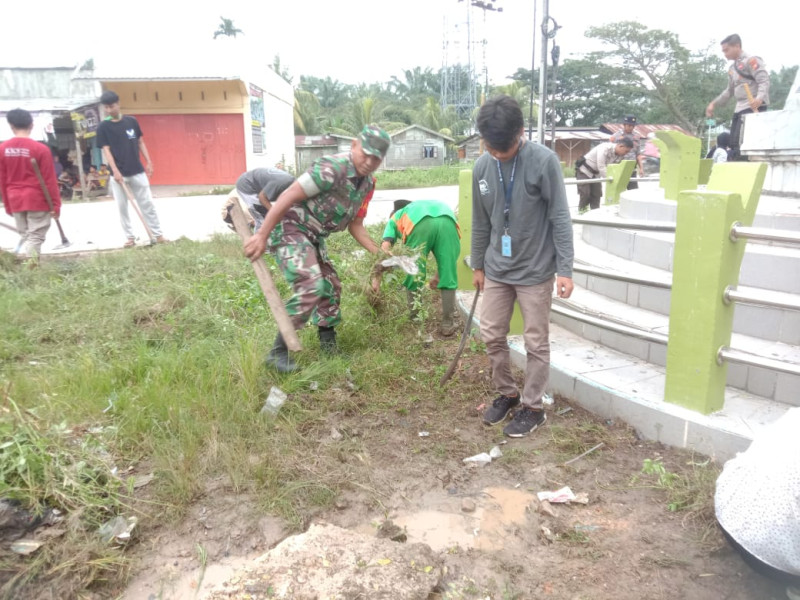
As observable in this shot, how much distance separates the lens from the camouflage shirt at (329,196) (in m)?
3.49

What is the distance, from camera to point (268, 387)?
352cm

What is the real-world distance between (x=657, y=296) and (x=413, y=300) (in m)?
1.84

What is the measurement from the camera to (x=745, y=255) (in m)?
3.64

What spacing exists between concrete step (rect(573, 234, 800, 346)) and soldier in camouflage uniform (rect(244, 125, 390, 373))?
→ 1.46 m

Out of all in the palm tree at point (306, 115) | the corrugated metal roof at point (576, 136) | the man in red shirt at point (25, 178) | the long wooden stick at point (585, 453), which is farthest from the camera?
the corrugated metal roof at point (576, 136)

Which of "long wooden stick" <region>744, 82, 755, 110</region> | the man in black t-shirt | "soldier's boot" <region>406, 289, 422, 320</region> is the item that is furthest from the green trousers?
the man in black t-shirt

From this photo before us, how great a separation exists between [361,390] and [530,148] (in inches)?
66.3

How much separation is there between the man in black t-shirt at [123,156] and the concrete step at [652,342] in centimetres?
561

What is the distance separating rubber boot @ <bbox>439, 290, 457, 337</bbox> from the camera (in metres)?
4.78

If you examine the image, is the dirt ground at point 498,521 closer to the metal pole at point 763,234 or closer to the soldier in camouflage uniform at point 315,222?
the soldier in camouflage uniform at point 315,222

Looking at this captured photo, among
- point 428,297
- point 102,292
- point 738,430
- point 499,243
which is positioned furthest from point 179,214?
point 738,430

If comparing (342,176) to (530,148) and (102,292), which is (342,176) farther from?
(102,292)

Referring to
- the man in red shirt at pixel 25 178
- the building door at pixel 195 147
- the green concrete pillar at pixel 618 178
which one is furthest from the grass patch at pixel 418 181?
the man in red shirt at pixel 25 178

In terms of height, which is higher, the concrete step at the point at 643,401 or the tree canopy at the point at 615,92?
the tree canopy at the point at 615,92
